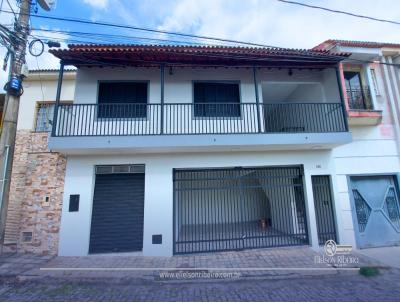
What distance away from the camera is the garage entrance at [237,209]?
23.8 feet

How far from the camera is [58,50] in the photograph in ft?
21.6

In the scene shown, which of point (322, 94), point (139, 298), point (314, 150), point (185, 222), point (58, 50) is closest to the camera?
point (139, 298)

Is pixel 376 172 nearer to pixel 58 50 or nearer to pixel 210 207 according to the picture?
pixel 210 207

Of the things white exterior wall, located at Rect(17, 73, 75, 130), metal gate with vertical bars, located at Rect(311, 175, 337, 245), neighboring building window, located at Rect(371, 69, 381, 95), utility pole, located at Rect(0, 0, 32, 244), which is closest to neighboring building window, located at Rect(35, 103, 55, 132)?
white exterior wall, located at Rect(17, 73, 75, 130)

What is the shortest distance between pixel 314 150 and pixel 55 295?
8423 mm

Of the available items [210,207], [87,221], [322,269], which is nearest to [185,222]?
[210,207]

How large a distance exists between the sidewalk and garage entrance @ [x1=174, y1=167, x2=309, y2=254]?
663 mm

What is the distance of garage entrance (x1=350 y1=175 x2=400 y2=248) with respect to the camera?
7.44 metres

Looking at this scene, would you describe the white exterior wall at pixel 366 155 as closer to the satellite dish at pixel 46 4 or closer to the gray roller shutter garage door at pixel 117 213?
the gray roller shutter garage door at pixel 117 213

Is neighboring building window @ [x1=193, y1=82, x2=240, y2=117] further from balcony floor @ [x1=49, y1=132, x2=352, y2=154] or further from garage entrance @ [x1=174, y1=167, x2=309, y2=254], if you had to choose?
garage entrance @ [x1=174, y1=167, x2=309, y2=254]

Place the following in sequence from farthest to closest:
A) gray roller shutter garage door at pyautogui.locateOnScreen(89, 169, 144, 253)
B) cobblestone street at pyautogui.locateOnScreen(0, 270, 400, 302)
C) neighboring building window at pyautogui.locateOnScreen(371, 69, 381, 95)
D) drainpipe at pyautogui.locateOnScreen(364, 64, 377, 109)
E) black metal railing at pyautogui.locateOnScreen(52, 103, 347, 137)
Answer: neighboring building window at pyautogui.locateOnScreen(371, 69, 381, 95) < drainpipe at pyautogui.locateOnScreen(364, 64, 377, 109) < black metal railing at pyautogui.locateOnScreen(52, 103, 347, 137) < gray roller shutter garage door at pyautogui.locateOnScreen(89, 169, 144, 253) < cobblestone street at pyautogui.locateOnScreen(0, 270, 400, 302)

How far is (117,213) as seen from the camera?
23.2 feet

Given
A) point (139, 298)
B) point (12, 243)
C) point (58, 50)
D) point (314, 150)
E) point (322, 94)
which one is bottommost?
point (139, 298)
